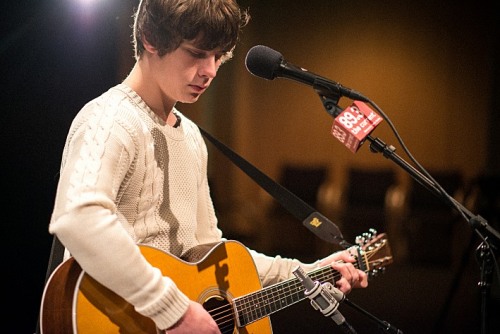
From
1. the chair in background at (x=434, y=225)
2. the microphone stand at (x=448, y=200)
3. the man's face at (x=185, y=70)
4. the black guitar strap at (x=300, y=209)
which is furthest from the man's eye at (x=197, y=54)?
the chair in background at (x=434, y=225)

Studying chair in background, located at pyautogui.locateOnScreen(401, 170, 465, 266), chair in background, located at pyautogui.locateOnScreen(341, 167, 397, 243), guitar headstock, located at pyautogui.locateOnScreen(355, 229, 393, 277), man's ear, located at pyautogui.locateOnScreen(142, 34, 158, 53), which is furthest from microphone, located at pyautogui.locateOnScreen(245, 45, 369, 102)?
chair in background, located at pyautogui.locateOnScreen(401, 170, 465, 266)

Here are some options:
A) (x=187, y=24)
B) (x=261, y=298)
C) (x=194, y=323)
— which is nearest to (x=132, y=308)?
(x=194, y=323)

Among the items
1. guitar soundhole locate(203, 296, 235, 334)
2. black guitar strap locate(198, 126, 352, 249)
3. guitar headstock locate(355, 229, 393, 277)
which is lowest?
guitar soundhole locate(203, 296, 235, 334)

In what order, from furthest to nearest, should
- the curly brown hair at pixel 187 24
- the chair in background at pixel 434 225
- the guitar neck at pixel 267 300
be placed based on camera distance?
the chair in background at pixel 434 225 < the guitar neck at pixel 267 300 < the curly brown hair at pixel 187 24

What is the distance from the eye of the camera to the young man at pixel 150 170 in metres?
1.34

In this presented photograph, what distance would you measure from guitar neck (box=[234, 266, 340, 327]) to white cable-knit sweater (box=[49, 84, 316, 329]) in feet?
0.77

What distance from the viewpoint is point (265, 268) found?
199cm

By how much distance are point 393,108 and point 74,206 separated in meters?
3.65

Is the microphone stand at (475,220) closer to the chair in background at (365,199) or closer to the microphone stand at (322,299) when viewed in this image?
the microphone stand at (322,299)

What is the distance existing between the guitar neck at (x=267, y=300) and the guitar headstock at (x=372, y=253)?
195mm

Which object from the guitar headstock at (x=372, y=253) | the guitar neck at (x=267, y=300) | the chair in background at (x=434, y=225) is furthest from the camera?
the chair in background at (x=434, y=225)

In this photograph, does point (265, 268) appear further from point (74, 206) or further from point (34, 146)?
A: point (34, 146)

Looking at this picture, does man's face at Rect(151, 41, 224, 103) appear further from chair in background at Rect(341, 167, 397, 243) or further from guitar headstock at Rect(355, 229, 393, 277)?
chair in background at Rect(341, 167, 397, 243)

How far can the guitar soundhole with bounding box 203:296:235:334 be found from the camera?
1.63 m
